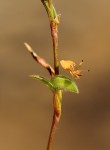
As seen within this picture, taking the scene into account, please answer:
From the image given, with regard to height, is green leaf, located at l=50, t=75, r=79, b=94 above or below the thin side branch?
below

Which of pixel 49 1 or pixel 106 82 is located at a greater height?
pixel 106 82

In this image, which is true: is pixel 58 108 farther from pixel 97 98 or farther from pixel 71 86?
pixel 97 98

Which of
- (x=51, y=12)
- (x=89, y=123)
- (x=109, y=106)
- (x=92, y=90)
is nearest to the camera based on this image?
(x=51, y=12)

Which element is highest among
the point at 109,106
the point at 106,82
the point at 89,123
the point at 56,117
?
the point at 106,82

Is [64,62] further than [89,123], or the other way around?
[89,123]

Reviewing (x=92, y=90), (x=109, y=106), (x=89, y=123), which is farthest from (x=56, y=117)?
(x=92, y=90)

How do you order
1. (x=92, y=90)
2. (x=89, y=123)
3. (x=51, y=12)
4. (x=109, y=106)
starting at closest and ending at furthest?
(x=51, y=12), (x=89, y=123), (x=109, y=106), (x=92, y=90)

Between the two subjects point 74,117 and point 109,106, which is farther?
point 109,106

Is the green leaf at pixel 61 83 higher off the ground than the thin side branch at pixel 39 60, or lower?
lower


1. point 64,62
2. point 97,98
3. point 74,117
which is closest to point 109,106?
point 97,98

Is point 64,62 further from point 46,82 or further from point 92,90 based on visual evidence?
point 92,90
